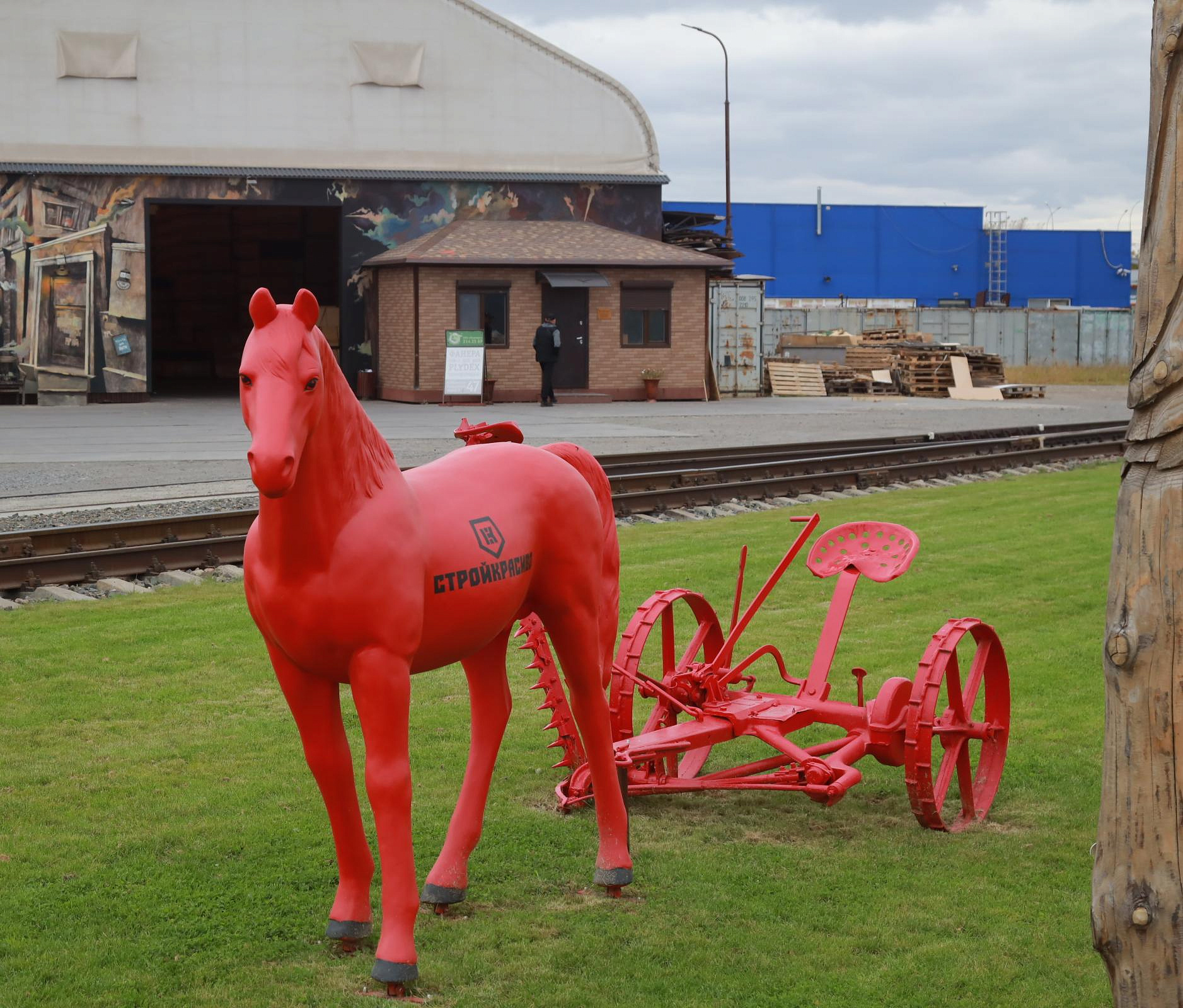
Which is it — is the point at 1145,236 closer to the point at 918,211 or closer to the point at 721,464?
the point at 721,464

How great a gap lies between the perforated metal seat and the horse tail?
4.25ft

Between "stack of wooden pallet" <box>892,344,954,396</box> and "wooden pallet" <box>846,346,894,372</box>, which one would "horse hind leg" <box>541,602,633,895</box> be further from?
"wooden pallet" <box>846,346,894,372</box>

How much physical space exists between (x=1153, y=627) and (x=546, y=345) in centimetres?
2958

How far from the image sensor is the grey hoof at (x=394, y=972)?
4500 millimetres

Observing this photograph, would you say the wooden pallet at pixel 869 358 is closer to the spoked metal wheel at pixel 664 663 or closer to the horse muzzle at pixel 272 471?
the spoked metal wheel at pixel 664 663

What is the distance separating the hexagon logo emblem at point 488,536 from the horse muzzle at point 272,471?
1055 millimetres

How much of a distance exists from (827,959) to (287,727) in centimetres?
375

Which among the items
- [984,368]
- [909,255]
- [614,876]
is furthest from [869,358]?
[614,876]

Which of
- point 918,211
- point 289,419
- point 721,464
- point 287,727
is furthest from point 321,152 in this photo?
point 918,211

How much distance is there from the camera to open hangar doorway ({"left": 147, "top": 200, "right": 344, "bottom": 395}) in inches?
1732

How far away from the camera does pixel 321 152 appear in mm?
35469

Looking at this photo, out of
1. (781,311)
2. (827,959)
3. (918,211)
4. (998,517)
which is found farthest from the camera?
(918,211)

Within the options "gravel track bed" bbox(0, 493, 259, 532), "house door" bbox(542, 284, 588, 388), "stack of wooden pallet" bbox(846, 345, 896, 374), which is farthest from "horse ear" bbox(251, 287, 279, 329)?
"stack of wooden pallet" bbox(846, 345, 896, 374)

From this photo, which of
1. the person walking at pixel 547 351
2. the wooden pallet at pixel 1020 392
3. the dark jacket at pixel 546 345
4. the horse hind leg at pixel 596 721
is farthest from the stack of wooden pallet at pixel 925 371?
the horse hind leg at pixel 596 721
